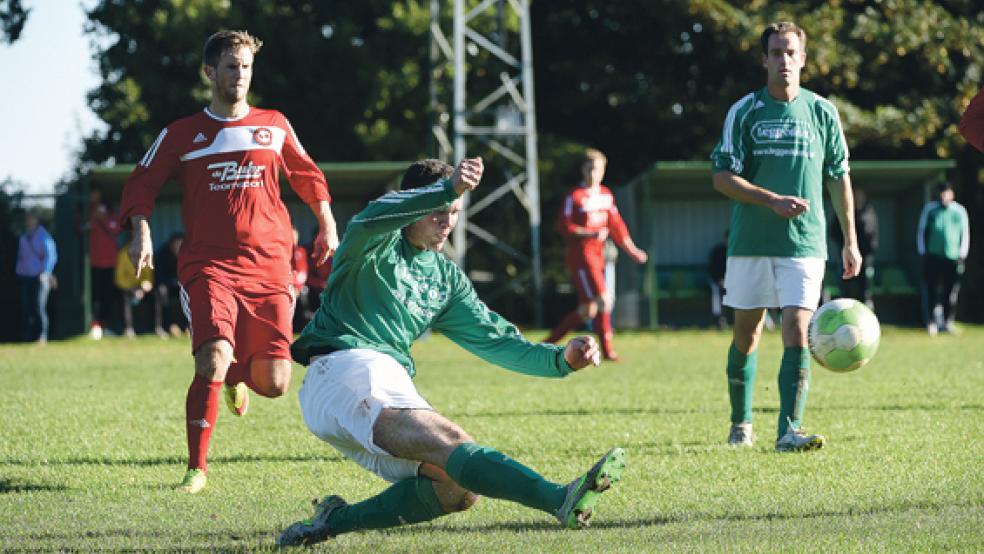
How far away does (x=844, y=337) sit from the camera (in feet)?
22.8

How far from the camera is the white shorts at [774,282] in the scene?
25.3 ft

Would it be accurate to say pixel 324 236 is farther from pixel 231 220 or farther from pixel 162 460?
pixel 162 460

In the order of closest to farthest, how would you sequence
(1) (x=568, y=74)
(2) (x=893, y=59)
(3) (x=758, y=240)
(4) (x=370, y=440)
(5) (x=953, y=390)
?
(4) (x=370, y=440) < (3) (x=758, y=240) < (5) (x=953, y=390) < (2) (x=893, y=59) < (1) (x=568, y=74)

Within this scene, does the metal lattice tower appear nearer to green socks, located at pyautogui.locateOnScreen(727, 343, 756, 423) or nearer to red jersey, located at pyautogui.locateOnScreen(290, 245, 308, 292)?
red jersey, located at pyautogui.locateOnScreen(290, 245, 308, 292)

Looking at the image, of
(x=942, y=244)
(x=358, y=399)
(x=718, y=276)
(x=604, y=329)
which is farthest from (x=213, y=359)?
(x=718, y=276)

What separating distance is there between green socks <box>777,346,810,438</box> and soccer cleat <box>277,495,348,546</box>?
3.44 metres

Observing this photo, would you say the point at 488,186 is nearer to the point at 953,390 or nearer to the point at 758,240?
the point at 953,390

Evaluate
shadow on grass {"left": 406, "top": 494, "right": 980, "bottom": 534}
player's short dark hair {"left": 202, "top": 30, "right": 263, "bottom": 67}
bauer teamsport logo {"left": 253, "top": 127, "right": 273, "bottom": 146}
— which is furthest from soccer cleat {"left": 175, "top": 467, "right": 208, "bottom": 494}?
player's short dark hair {"left": 202, "top": 30, "right": 263, "bottom": 67}

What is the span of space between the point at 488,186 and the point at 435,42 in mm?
4845

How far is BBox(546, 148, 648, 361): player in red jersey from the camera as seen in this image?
14.7 meters

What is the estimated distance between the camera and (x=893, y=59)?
2827cm

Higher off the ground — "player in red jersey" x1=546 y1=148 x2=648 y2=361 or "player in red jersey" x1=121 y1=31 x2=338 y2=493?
"player in red jersey" x1=121 y1=31 x2=338 y2=493

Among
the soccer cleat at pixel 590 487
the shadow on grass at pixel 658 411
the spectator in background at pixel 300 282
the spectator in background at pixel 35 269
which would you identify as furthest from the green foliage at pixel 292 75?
the soccer cleat at pixel 590 487

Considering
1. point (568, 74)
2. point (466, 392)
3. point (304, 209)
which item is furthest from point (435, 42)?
point (466, 392)
